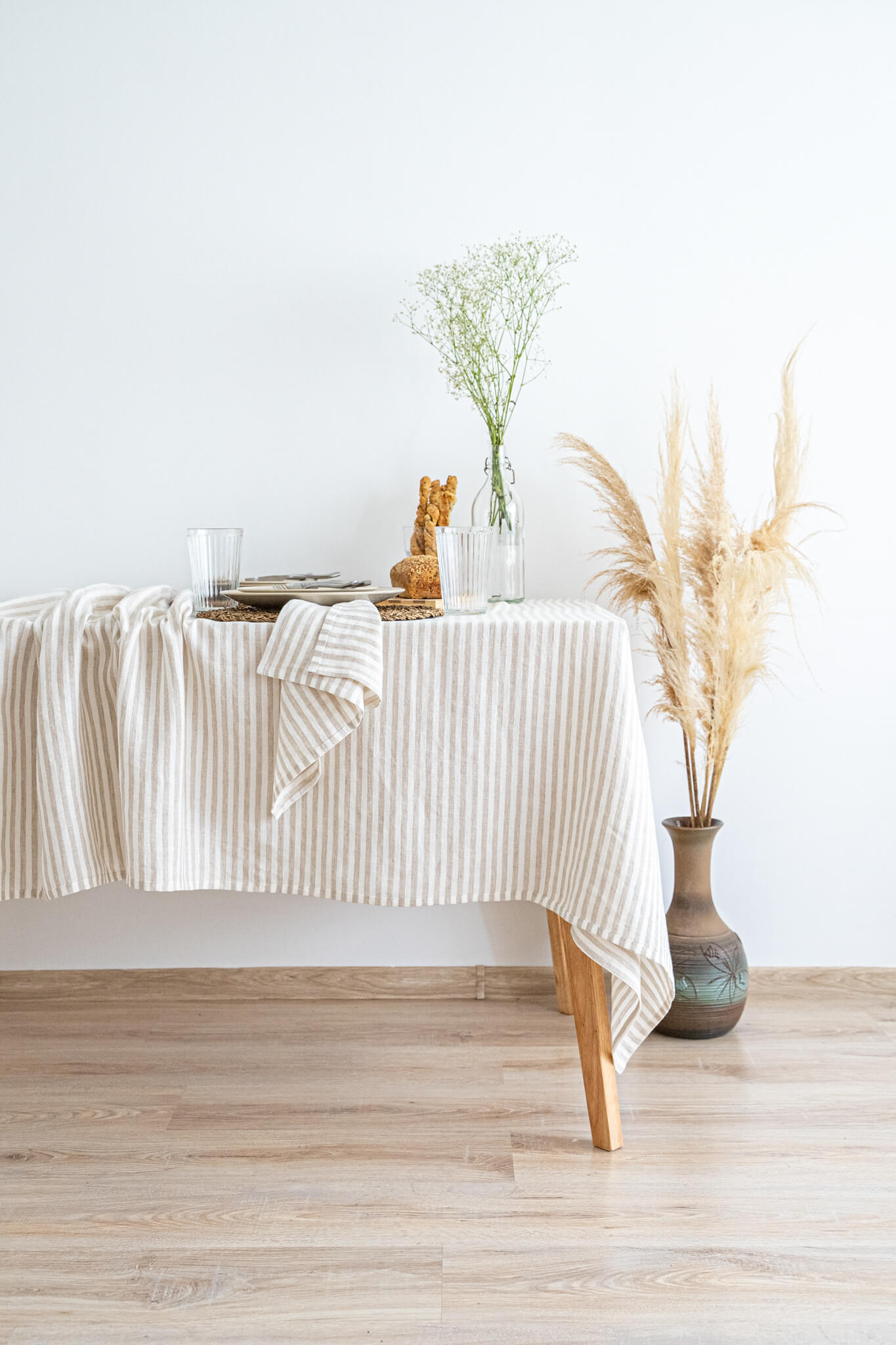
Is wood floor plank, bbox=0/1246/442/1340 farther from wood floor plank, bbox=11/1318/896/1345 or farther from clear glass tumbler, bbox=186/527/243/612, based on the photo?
clear glass tumbler, bbox=186/527/243/612

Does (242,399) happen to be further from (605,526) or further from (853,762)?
(853,762)

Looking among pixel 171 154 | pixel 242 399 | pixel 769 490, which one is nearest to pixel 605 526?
pixel 769 490

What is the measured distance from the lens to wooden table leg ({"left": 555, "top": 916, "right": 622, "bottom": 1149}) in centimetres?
141

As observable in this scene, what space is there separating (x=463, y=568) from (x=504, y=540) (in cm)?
32

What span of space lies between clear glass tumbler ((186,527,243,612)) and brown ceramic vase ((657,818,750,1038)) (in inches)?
33.7

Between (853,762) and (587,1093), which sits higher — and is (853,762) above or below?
above

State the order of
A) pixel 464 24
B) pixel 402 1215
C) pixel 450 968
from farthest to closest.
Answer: pixel 450 968 < pixel 464 24 < pixel 402 1215

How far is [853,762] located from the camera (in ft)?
6.28

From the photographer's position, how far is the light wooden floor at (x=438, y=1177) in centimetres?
112

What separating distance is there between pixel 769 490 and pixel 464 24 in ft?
3.24

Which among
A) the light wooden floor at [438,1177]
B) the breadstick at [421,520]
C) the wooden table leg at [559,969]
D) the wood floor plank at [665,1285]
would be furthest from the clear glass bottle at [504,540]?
the wood floor plank at [665,1285]

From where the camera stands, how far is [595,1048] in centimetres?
141

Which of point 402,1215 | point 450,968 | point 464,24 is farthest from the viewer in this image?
point 450,968

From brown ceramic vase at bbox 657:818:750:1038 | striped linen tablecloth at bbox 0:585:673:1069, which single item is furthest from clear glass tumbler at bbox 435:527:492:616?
brown ceramic vase at bbox 657:818:750:1038
